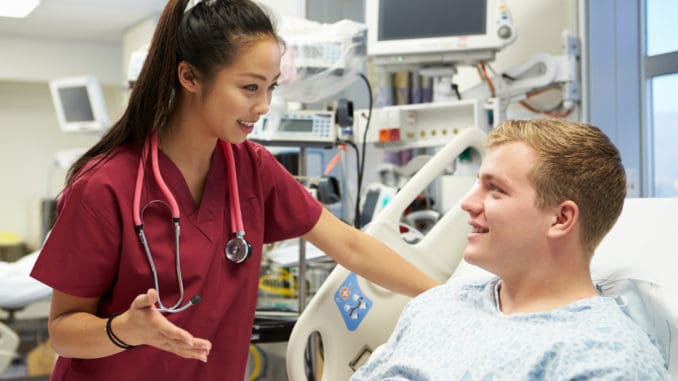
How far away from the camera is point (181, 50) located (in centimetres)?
149

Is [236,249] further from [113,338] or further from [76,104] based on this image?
[76,104]

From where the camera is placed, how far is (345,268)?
70.1 inches

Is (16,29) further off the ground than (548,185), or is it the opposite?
(16,29)

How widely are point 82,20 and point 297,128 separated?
5.21 metres

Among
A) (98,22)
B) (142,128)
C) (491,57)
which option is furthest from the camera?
(98,22)

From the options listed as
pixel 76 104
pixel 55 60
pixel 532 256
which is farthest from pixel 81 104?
pixel 532 256

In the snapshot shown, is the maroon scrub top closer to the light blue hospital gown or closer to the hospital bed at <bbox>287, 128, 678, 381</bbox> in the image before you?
the hospital bed at <bbox>287, 128, 678, 381</bbox>

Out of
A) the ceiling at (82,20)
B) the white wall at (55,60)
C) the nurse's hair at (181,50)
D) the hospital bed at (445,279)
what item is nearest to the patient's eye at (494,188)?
the hospital bed at (445,279)

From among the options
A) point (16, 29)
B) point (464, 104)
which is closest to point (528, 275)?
point (464, 104)

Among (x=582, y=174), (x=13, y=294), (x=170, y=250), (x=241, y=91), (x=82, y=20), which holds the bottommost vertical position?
(x=13, y=294)

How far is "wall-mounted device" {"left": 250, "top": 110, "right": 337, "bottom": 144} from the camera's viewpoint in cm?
265

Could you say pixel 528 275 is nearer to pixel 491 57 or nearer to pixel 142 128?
pixel 142 128

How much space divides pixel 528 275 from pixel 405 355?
0.26 meters

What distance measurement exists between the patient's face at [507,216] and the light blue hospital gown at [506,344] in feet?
0.33
